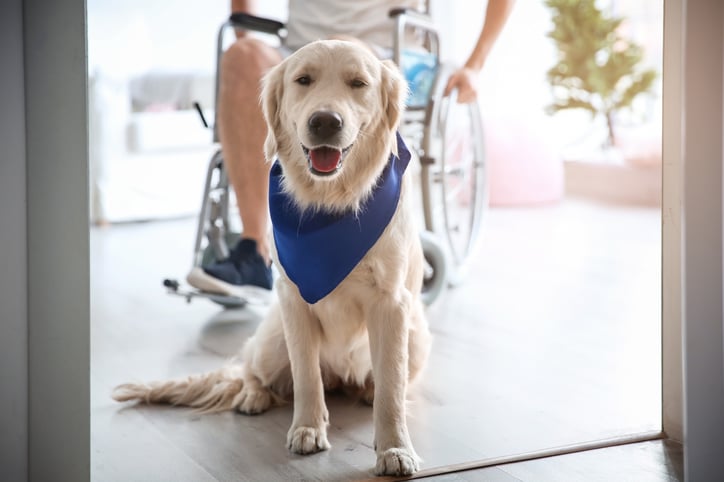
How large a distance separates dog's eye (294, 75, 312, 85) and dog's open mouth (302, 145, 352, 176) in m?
0.13

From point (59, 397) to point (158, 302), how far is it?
1913mm

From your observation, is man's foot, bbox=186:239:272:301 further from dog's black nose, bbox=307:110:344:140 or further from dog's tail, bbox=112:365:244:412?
dog's black nose, bbox=307:110:344:140

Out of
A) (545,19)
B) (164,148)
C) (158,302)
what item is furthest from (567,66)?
(158,302)

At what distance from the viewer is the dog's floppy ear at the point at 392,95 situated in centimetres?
175

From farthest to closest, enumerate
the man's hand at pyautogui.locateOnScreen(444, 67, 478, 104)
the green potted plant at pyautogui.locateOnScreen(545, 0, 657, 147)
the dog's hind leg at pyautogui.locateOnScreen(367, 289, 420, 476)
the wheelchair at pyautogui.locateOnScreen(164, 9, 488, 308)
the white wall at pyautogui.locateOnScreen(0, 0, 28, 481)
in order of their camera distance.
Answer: the green potted plant at pyautogui.locateOnScreen(545, 0, 657, 147), the man's hand at pyautogui.locateOnScreen(444, 67, 478, 104), the wheelchair at pyautogui.locateOnScreen(164, 9, 488, 308), the dog's hind leg at pyautogui.locateOnScreen(367, 289, 420, 476), the white wall at pyautogui.locateOnScreen(0, 0, 28, 481)

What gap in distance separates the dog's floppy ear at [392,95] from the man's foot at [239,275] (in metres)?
1.15

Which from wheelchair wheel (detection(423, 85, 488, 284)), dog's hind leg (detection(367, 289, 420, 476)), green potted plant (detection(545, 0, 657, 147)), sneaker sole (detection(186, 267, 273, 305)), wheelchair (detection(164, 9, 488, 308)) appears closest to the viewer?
dog's hind leg (detection(367, 289, 420, 476))

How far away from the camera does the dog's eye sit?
1.67 metres

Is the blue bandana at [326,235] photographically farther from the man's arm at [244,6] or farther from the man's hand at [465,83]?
the man's arm at [244,6]

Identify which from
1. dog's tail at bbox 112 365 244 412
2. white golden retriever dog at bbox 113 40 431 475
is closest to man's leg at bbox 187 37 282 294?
dog's tail at bbox 112 365 244 412

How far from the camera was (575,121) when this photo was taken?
6.60 metres

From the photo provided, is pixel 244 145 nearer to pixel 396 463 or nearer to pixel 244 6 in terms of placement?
pixel 244 6

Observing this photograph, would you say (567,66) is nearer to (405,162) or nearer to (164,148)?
(164,148)

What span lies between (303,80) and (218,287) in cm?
120
